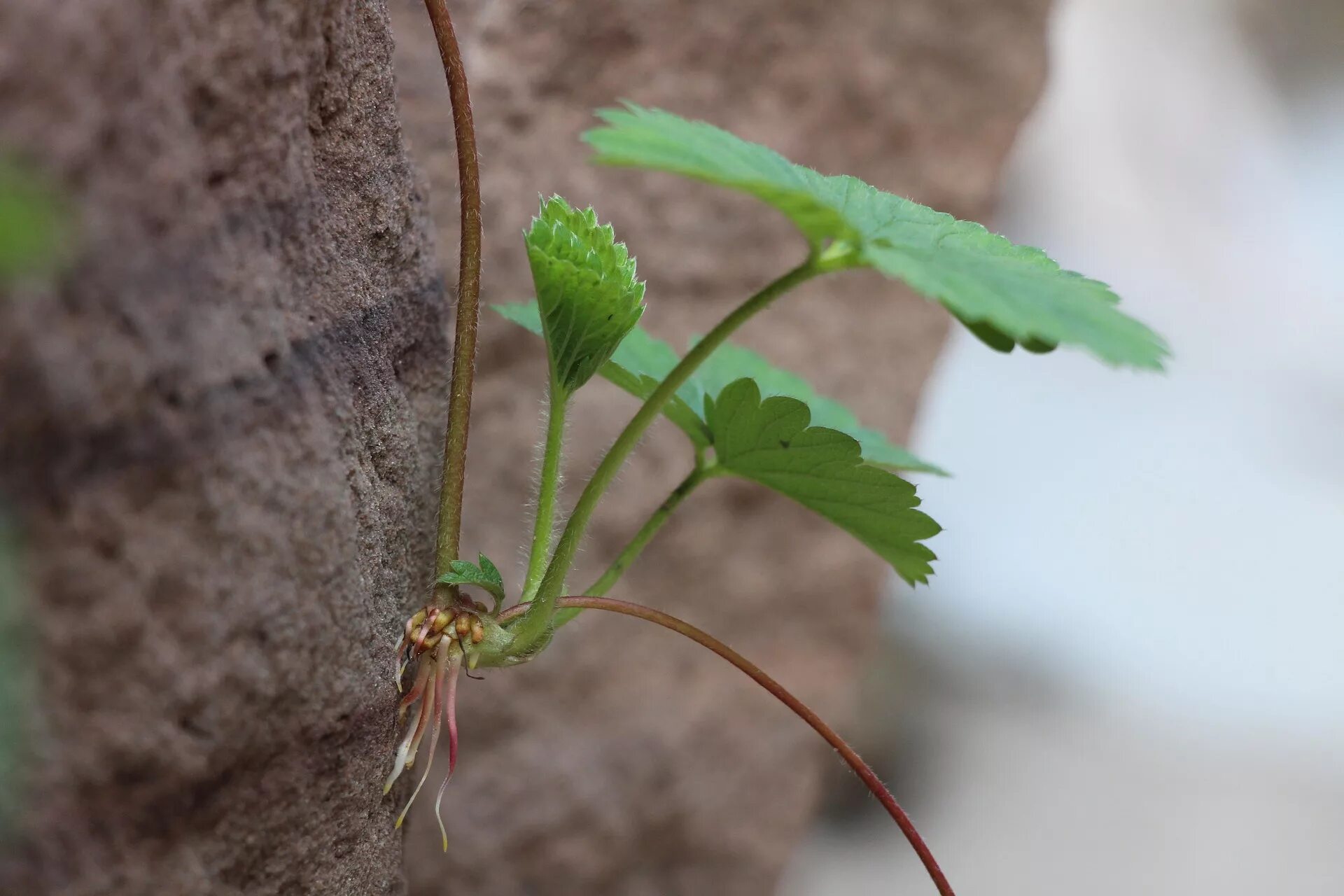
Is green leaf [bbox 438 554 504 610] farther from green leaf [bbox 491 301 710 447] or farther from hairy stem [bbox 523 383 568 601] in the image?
green leaf [bbox 491 301 710 447]

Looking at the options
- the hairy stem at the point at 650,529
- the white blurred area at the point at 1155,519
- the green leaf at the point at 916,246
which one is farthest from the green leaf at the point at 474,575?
the white blurred area at the point at 1155,519

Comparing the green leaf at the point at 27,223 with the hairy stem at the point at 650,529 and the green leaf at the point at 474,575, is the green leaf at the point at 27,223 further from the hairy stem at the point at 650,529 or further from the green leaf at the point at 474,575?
the hairy stem at the point at 650,529

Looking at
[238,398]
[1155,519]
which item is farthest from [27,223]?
[1155,519]

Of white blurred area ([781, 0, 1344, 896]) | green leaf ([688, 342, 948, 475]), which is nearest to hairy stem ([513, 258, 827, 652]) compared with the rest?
green leaf ([688, 342, 948, 475])

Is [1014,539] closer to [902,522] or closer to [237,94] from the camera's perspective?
[902,522]

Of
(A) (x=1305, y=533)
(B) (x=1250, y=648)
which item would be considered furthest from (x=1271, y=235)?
(B) (x=1250, y=648)

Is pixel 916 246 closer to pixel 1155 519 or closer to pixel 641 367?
pixel 641 367
